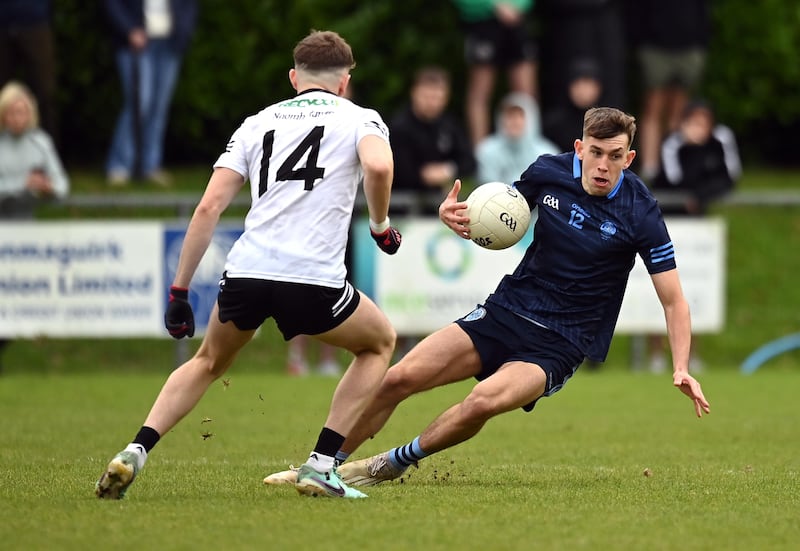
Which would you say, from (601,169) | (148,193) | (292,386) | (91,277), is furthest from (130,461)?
(148,193)

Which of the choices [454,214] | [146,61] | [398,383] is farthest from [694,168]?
[398,383]

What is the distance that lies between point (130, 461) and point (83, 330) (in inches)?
298

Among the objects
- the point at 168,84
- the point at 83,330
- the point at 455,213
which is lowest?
the point at 83,330

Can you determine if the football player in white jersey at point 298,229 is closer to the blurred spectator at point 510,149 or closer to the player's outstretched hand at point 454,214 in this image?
the player's outstretched hand at point 454,214

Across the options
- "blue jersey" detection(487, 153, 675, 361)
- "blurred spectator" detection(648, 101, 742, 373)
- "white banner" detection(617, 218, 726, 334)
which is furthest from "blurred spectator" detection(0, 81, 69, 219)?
"blue jersey" detection(487, 153, 675, 361)

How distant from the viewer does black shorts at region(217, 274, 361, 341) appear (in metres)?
6.82

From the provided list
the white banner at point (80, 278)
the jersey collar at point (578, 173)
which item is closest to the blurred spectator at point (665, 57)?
the white banner at point (80, 278)

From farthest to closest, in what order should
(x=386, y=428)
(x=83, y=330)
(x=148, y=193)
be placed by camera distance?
1. (x=148, y=193)
2. (x=83, y=330)
3. (x=386, y=428)

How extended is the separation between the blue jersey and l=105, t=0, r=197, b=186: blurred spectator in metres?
8.62

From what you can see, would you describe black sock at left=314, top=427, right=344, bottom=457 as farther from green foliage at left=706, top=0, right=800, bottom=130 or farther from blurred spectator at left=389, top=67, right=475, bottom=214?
green foliage at left=706, top=0, right=800, bottom=130

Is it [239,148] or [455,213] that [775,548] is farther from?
[239,148]

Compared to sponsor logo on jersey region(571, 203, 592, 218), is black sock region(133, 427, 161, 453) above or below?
below

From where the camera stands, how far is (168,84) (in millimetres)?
16062

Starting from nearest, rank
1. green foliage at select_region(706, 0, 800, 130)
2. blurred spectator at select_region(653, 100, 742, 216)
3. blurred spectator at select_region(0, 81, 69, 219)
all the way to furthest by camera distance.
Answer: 1. blurred spectator at select_region(0, 81, 69, 219)
2. blurred spectator at select_region(653, 100, 742, 216)
3. green foliage at select_region(706, 0, 800, 130)
